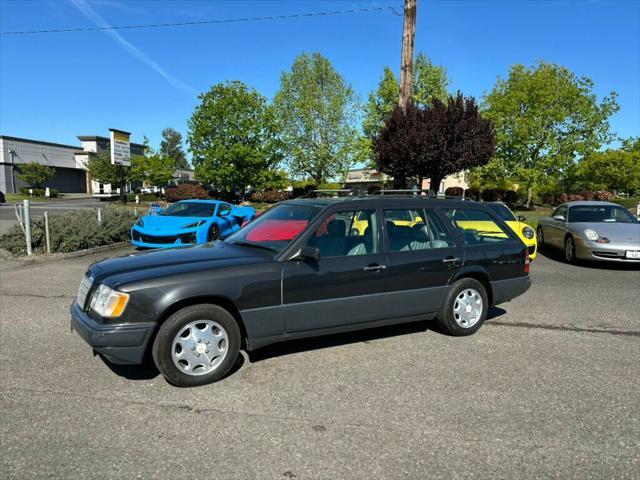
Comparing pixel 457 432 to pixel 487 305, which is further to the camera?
pixel 487 305

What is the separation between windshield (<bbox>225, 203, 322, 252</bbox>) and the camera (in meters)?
4.27

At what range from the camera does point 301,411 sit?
10.9 feet

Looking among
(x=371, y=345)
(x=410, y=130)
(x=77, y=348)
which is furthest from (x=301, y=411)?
(x=410, y=130)

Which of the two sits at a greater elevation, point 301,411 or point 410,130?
point 410,130

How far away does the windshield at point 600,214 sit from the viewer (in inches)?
410

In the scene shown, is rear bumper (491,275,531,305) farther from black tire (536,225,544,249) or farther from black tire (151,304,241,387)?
black tire (536,225,544,249)

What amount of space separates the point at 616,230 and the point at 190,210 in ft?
31.4

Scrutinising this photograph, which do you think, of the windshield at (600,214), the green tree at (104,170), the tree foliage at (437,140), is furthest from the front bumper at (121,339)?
the green tree at (104,170)

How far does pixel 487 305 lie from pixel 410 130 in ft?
48.2

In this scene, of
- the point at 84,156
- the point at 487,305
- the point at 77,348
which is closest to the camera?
the point at 77,348

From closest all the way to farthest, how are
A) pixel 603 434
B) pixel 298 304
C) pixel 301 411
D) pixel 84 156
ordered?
1. pixel 603 434
2. pixel 301 411
3. pixel 298 304
4. pixel 84 156

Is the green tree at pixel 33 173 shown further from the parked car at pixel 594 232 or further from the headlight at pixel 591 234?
the headlight at pixel 591 234

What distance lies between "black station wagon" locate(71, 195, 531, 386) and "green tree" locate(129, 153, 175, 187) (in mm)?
37149

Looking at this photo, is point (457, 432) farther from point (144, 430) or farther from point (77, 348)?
point (77, 348)
